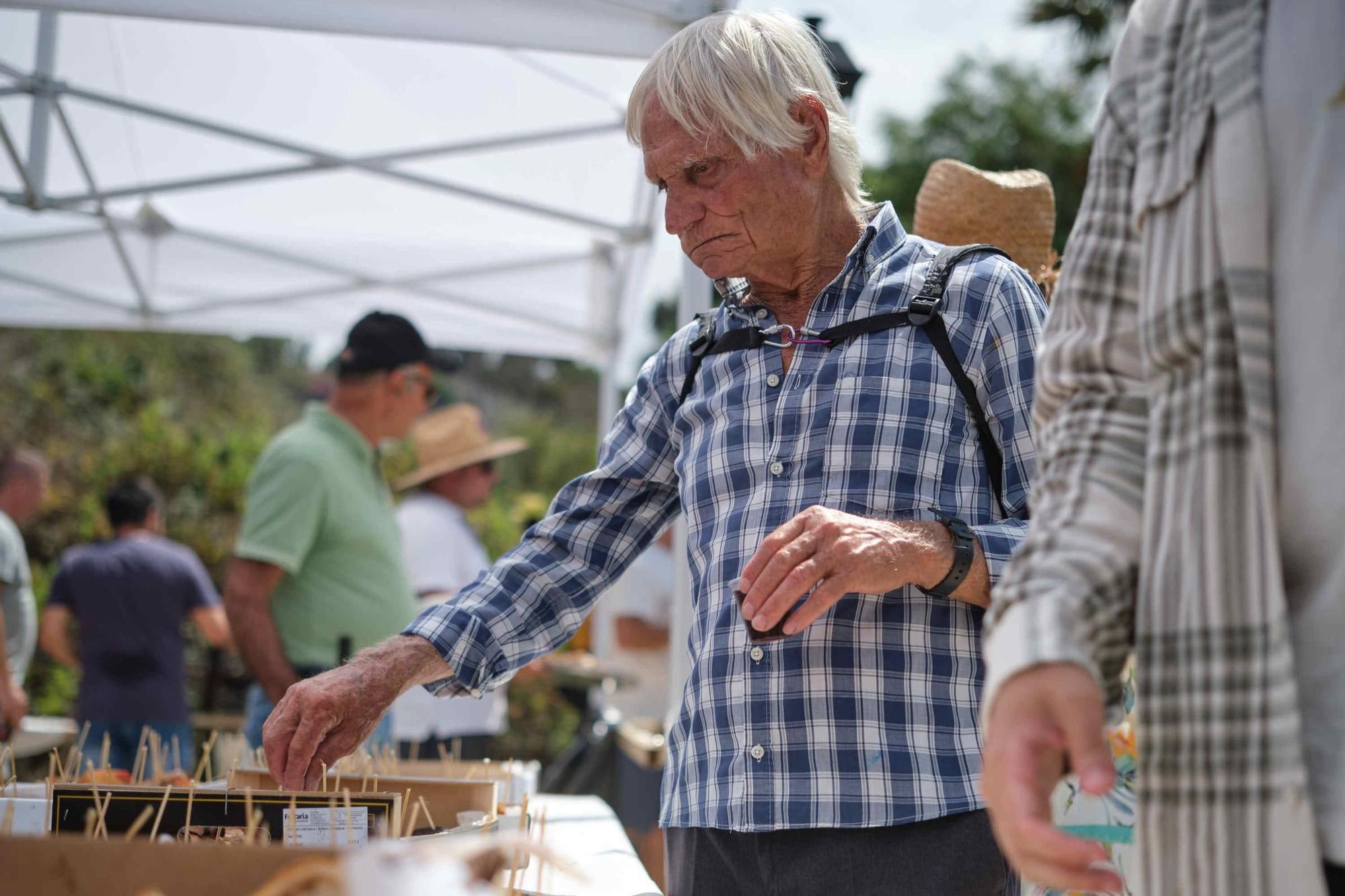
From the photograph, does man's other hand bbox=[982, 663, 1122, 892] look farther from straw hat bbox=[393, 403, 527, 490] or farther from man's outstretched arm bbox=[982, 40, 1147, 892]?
straw hat bbox=[393, 403, 527, 490]

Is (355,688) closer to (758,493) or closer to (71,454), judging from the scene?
(758,493)

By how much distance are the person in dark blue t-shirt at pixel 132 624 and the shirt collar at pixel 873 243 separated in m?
3.69

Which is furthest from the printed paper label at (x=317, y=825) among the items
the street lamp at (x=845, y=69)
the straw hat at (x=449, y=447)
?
the straw hat at (x=449, y=447)

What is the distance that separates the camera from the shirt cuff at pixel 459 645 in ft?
5.15

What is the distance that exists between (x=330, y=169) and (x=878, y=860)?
10.9 ft

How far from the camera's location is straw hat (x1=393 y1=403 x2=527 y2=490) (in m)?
4.61

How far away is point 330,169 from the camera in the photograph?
4074mm

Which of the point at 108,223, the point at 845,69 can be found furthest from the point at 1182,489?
the point at 108,223

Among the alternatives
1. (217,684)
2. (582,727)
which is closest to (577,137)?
(582,727)

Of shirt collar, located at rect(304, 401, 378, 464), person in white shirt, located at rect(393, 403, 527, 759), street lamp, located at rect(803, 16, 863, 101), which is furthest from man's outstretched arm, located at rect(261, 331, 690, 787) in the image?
person in white shirt, located at rect(393, 403, 527, 759)

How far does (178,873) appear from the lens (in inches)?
32.5

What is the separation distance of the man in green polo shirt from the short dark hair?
1.94 metres

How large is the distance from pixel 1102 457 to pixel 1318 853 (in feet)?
0.89

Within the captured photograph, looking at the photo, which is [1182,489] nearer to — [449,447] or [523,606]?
[523,606]
